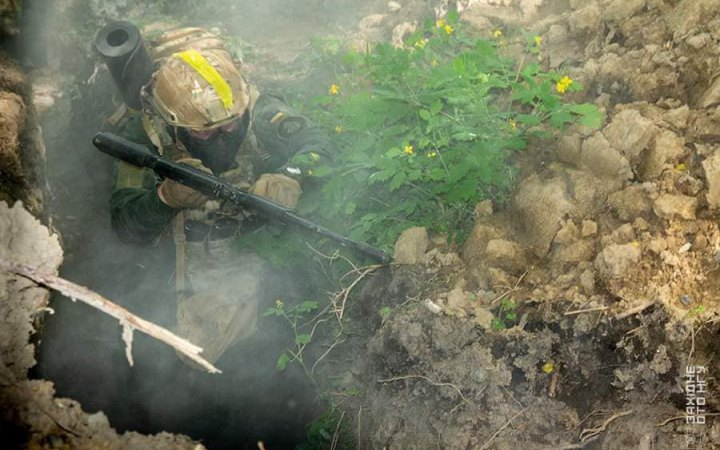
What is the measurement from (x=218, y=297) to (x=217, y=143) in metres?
1.35

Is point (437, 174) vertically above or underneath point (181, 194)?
above

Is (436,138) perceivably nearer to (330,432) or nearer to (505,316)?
(505,316)

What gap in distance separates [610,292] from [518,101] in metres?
1.65

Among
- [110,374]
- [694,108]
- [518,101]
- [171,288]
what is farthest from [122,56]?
[694,108]

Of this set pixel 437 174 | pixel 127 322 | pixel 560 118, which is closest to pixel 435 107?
pixel 437 174

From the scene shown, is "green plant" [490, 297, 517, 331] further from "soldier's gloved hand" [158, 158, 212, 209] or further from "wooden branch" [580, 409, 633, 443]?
"soldier's gloved hand" [158, 158, 212, 209]

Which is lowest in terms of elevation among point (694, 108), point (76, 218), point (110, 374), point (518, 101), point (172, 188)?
point (110, 374)

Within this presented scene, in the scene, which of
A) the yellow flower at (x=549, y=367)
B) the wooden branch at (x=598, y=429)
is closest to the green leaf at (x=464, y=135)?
the yellow flower at (x=549, y=367)

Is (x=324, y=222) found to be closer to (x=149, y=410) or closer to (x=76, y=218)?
(x=149, y=410)

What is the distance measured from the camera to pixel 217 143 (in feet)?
12.2

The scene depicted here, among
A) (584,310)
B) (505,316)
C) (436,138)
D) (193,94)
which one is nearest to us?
(584,310)

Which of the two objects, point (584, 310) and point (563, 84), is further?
point (563, 84)

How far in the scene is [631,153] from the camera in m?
2.60

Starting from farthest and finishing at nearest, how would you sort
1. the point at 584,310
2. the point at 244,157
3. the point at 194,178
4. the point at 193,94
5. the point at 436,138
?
the point at 244,157 < the point at 193,94 < the point at 194,178 < the point at 436,138 < the point at 584,310
